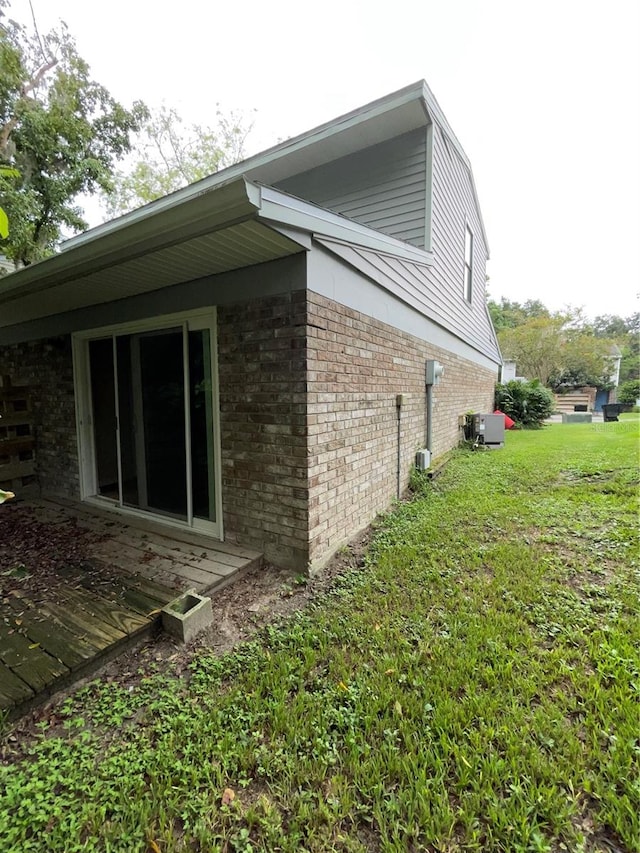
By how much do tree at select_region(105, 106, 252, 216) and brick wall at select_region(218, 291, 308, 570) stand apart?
20213 mm

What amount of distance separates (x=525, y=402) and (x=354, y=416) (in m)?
14.2

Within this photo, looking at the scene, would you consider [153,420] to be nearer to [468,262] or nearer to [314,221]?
[314,221]

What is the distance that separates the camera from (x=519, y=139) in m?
9.73

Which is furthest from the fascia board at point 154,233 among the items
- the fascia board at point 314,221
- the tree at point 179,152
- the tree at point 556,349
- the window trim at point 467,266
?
the tree at point 556,349

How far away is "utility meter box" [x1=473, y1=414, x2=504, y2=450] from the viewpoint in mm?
9680

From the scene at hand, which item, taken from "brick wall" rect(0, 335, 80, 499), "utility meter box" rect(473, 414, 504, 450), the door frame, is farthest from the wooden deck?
"utility meter box" rect(473, 414, 504, 450)

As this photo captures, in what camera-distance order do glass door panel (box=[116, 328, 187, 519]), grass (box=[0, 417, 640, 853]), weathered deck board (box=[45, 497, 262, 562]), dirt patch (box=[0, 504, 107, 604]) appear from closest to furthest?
1. grass (box=[0, 417, 640, 853])
2. dirt patch (box=[0, 504, 107, 604])
3. weathered deck board (box=[45, 497, 262, 562])
4. glass door panel (box=[116, 328, 187, 519])

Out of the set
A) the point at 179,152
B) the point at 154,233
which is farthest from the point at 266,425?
the point at 179,152

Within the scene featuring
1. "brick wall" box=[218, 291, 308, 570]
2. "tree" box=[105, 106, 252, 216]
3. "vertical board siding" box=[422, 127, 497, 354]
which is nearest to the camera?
"brick wall" box=[218, 291, 308, 570]

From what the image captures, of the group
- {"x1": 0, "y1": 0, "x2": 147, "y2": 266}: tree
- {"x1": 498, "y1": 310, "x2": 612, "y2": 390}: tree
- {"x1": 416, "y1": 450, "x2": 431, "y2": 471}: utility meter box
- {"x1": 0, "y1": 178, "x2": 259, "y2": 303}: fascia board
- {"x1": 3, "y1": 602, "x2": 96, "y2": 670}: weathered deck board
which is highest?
{"x1": 0, "y1": 0, "x2": 147, "y2": 266}: tree

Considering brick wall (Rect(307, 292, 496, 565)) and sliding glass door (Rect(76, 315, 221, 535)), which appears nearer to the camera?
brick wall (Rect(307, 292, 496, 565))

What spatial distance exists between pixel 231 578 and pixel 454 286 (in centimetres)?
729

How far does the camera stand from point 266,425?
3398mm

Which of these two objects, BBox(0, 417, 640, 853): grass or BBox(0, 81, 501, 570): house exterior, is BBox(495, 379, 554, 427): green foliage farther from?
BBox(0, 417, 640, 853): grass
